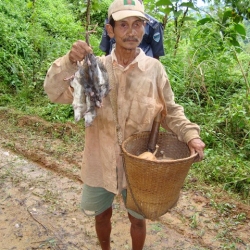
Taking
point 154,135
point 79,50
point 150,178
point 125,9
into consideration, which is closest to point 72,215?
point 154,135

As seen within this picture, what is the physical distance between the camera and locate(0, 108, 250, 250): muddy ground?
111 inches

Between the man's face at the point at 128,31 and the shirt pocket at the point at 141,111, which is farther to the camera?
the shirt pocket at the point at 141,111

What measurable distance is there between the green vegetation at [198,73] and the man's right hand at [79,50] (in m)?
2.28

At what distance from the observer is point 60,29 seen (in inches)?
334

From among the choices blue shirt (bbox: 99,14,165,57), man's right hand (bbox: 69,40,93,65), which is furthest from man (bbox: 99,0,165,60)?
man's right hand (bbox: 69,40,93,65)

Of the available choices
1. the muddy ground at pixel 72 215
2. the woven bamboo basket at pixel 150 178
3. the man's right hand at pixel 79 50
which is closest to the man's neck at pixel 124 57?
the man's right hand at pixel 79 50

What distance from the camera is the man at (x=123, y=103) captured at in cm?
183

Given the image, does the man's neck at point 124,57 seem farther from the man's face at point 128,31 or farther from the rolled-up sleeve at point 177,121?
the rolled-up sleeve at point 177,121

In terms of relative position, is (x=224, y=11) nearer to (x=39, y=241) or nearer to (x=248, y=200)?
(x=248, y=200)

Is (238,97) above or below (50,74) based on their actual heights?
below

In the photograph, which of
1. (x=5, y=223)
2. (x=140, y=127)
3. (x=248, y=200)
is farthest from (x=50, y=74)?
(x=248, y=200)

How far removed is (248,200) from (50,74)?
111 inches

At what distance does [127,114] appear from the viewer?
6.45 feet

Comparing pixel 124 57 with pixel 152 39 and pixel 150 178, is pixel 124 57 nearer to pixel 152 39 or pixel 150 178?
pixel 150 178
